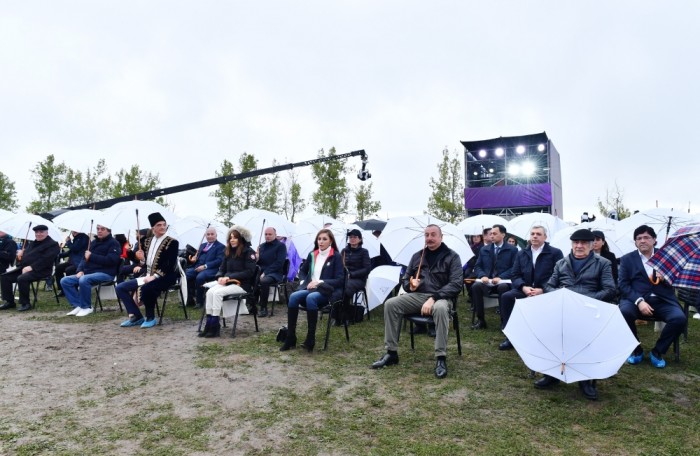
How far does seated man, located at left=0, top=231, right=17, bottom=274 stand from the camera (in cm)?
936

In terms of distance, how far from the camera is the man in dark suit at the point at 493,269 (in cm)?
652

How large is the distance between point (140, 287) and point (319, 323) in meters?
2.94

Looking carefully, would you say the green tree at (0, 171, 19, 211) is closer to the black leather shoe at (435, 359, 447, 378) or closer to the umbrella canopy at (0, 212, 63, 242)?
the umbrella canopy at (0, 212, 63, 242)

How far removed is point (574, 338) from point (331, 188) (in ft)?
84.0

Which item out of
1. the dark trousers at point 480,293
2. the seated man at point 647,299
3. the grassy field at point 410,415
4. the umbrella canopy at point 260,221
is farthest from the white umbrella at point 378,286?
the seated man at point 647,299

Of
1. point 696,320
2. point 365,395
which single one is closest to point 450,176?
point 696,320

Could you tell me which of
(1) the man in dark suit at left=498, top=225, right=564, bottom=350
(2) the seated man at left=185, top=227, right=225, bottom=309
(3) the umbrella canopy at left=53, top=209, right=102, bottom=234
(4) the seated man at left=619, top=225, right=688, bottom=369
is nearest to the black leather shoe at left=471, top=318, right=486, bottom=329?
(1) the man in dark suit at left=498, top=225, right=564, bottom=350

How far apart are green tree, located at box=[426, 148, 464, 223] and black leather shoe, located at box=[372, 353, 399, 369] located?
2767cm

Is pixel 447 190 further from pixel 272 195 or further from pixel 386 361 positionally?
pixel 386 361

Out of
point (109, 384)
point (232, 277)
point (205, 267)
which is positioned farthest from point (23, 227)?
point (109, 384)

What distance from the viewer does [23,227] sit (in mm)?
8977

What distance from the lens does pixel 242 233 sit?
6.55 m

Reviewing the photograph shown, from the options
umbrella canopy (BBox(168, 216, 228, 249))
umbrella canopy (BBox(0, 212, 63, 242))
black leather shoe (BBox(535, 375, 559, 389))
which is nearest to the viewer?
black leather shoe (BBox(535, 375, 559, 389))

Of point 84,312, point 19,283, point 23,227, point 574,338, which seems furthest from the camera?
point 23,227
